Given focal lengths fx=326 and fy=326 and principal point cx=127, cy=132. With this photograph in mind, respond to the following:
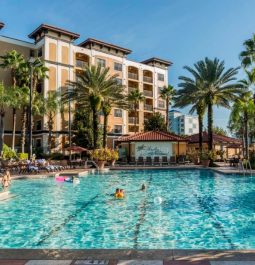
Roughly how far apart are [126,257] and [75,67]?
48618 mm

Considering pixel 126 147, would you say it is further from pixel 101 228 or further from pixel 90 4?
pixel 101 228

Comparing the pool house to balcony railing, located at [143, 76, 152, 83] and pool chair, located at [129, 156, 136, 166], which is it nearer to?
pool chair, located at [129, 156, 136, 166]

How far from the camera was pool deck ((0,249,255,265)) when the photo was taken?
15.9 feet

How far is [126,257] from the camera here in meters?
5.21

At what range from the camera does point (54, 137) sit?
47312 mm

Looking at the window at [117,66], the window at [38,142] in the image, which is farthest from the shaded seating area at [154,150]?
the window at [117,66]

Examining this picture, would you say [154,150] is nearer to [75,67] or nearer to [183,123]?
[75,67]

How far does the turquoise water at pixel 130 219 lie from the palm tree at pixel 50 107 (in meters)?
27.5

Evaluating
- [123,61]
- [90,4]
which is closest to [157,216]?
[90,4]

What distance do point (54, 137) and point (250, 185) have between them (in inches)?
1338

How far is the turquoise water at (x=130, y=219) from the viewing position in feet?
25.1

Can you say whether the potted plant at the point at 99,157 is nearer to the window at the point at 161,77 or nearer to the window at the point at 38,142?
the window at the point at 38,142

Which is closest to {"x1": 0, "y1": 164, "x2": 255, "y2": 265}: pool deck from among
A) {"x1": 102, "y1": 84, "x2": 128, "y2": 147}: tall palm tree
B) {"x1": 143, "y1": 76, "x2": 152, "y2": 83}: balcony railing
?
{"x1": 102, "y1": 84, "x2": 128, "y2": 147}: tall palm tree

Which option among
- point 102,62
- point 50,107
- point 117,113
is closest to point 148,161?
point 50,107
